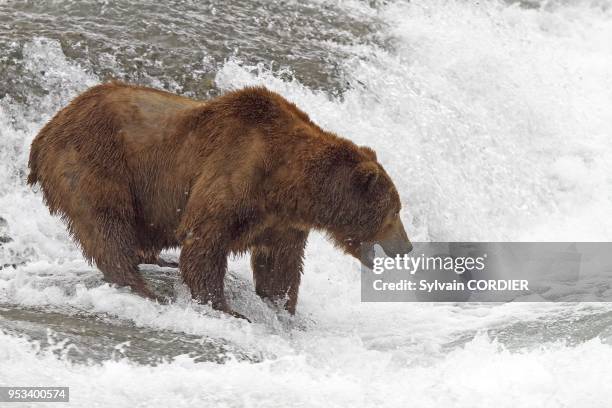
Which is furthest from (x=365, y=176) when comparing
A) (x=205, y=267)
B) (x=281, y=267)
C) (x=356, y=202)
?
(x=205, y=267)

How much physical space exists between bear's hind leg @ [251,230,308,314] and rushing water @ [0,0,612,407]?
0.50ft

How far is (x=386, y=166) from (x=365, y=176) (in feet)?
9.82

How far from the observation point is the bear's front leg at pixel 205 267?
267 inches

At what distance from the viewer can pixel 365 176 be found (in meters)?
6.90

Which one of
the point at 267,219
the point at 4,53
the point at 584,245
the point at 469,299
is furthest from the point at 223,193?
the point at 584,245

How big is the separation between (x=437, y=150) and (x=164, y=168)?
4.14 metres

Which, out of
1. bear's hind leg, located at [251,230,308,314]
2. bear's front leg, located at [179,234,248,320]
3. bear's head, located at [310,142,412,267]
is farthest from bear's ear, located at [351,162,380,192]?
bear's front leg, located at [179,234,248,320]

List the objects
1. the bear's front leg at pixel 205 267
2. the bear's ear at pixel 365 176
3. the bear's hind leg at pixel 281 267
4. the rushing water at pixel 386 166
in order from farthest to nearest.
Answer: the bear's hind leg at pixel 281 267 → the bear's ear at pixel 365 176 → the bear's front leg at pixel 205 267 → the rushing water at pixel 386 166

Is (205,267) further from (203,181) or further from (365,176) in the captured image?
(365,176)

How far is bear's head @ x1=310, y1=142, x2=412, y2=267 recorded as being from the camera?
6918mm

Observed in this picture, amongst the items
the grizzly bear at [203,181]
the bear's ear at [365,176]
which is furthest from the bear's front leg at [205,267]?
the bear's ear at [365,176]

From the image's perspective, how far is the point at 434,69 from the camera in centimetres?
1187

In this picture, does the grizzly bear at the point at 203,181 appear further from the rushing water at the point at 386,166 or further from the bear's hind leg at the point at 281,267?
the rushing water at the point at 386,166

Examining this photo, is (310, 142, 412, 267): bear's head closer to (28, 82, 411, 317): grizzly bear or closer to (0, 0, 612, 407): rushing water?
(28, 82, 411, 317): grizzly bear
